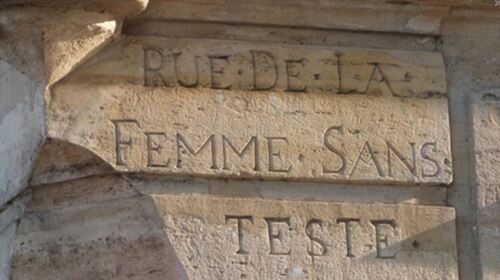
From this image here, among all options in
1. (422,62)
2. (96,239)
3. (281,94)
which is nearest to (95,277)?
(96,239)

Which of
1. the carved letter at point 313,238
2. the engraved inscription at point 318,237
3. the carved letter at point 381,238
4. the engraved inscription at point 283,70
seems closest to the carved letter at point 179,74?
the engraved inscription at point 283,70

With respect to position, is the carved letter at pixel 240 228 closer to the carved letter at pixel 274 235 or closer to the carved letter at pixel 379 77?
the carved letter at pixel 274 235

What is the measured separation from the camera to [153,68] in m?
7.20

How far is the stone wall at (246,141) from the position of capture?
23.2 feet

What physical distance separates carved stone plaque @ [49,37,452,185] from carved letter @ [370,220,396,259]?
139 millimetres

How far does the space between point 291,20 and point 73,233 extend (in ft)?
3.28

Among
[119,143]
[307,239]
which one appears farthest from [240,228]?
[119,143]

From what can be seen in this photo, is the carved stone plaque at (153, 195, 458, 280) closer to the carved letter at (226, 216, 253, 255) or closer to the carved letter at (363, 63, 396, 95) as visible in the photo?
the carved letter at (226, 216, 253, 255)

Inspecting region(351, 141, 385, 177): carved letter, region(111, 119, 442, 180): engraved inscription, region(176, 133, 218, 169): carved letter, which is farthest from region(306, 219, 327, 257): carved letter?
region(176, 133, 218, 169): carved letter

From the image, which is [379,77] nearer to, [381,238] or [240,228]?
[381,238]

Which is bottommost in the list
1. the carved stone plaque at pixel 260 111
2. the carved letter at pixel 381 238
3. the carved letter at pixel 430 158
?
the carved letter at pixel 381 238

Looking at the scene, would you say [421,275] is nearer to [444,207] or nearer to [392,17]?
[444,207]

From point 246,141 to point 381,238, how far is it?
0.53m

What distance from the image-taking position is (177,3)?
7.25 metres
